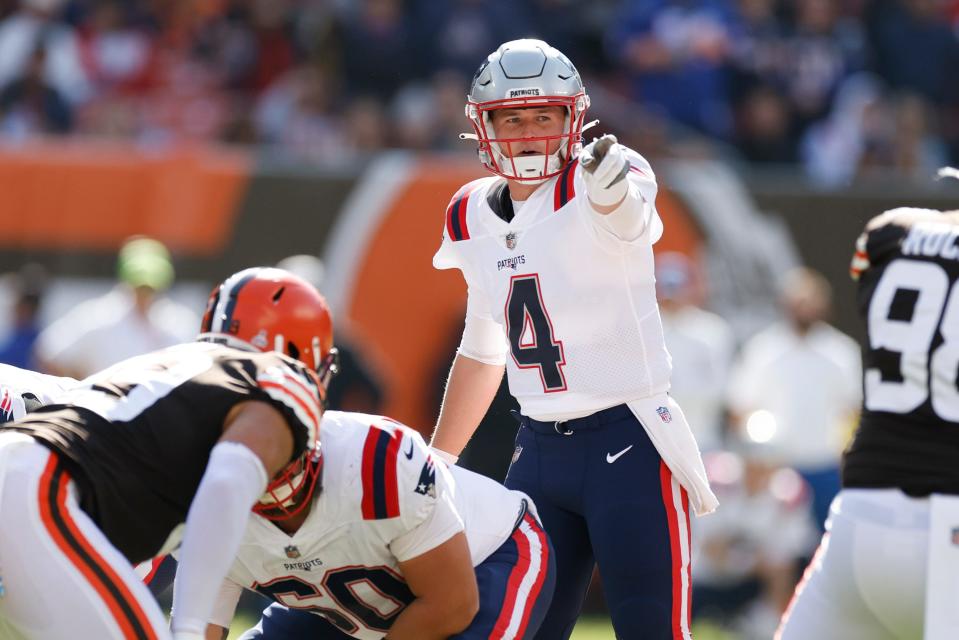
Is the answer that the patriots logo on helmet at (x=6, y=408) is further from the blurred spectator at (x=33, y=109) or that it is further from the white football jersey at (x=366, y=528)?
the blurred spectator at (x=33, y=109)

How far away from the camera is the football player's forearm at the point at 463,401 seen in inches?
181

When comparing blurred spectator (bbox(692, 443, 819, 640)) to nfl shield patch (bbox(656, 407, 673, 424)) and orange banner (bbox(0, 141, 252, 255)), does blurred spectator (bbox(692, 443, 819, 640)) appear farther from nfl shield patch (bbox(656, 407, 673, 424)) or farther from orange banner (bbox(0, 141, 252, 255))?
nfl shield patch (bbox(656, 407, 673, 424))

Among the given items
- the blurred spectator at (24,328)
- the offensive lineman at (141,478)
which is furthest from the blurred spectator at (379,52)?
the offensive lineman at (141,478)

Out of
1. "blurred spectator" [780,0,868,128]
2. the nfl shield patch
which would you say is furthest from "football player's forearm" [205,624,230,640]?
"blurred spectator" [780,0,868,128]

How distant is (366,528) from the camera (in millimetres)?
3621

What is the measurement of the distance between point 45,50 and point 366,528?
7.49m

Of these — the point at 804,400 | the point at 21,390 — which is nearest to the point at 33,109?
the point at 804,400

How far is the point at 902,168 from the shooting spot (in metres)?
10.7

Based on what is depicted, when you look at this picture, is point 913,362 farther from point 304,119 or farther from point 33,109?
point 33,109

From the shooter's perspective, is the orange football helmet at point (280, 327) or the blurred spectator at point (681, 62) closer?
the orange football helmet at point (280, 327)

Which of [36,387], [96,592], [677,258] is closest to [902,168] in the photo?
[677,258]

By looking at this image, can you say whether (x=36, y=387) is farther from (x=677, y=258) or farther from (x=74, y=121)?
(x=74, y=121)

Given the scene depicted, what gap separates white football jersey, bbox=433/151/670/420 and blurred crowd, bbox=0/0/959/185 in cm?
549

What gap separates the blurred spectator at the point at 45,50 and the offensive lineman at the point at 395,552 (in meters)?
6.89
